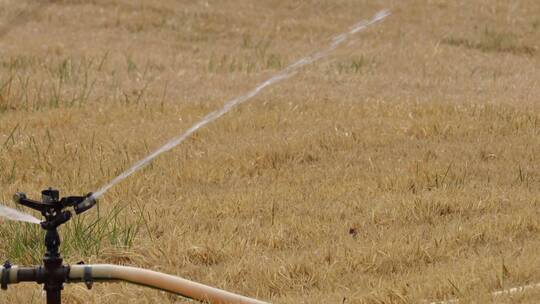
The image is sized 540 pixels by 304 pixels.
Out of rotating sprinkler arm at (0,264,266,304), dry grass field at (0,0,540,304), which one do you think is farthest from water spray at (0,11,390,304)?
dry grass field at (0,0,540,304)

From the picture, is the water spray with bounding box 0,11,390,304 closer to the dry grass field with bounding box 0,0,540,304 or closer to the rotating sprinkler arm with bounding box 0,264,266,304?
the rotating sprinkler arm with bounding box 0,264,266,304

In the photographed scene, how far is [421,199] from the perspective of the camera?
496 centimetres

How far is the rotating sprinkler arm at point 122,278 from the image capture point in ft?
9.90

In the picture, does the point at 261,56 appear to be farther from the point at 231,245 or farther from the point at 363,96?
the point at 231,245

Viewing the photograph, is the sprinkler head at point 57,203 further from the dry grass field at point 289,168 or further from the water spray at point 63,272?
the dry grass field at point 289,168

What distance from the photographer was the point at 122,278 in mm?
3121

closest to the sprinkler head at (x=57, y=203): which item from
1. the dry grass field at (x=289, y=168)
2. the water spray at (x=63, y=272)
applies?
the water spray at (x=63, y=272)

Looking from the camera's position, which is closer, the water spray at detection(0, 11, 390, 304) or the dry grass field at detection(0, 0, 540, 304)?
the water spray at detection(0, 11, 390, 304)

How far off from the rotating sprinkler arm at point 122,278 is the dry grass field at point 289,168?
0.52 meters

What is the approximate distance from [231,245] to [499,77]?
22.7 ft

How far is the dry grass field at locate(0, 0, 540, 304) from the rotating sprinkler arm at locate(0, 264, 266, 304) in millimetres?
518

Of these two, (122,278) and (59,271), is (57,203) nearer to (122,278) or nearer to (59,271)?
(59,271)

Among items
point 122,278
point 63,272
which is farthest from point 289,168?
point 63,272

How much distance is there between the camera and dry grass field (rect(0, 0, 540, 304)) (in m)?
4.06
